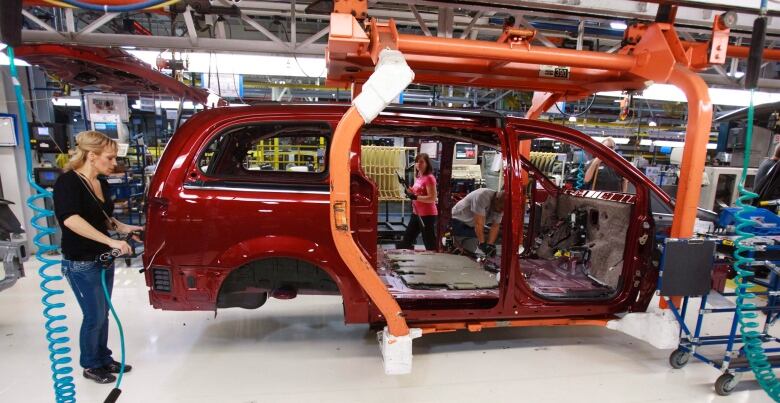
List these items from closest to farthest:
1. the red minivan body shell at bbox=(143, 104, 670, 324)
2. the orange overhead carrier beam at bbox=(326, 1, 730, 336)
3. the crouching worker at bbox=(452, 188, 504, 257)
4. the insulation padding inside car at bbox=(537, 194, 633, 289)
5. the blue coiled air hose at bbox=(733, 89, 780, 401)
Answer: the orange overhead carrier beam at bbox=(326, 1, 730, 336)
the blue coiled air hose at bbox=(733, 89, 780, 401)
the red minivan body shell at bbox=(143, 104, 670, 324)
the insulation padding inside car at bbox=(537, 194, 633, 289)
the crouching worker at bbox=(452, 188, 504, 257)

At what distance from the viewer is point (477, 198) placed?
15.0 feet

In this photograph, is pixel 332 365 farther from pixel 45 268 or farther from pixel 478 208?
pixel 478 208

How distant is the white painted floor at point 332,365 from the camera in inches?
96.7

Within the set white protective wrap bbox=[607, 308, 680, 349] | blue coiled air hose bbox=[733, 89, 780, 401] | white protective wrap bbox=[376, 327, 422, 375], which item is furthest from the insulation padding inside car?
white protective wrap bbox=[376, 327, 422, 375]

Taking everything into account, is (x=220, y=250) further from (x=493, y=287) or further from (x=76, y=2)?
(x=493, y=287)

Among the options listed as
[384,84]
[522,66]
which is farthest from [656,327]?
[384,84]

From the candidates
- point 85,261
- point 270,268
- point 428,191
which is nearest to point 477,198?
point 428,191

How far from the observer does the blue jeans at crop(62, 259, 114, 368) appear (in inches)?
90.6

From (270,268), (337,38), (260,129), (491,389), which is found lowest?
(491,389)

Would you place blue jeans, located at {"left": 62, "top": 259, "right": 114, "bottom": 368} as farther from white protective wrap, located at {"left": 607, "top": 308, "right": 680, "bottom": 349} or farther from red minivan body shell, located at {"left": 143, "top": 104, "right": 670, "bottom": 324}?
white protective wrap, located at {"left": 607, "top": 308, "right": 680, "bottom": 349}

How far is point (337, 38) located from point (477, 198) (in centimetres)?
300

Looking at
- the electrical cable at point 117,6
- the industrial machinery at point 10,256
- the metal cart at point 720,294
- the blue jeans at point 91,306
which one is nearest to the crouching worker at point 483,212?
the metal cart at point 720,294

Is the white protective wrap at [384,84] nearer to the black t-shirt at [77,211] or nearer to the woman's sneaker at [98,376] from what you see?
the black t-shirt at [77,211]

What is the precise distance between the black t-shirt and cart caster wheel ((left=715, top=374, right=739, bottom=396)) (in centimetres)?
398
